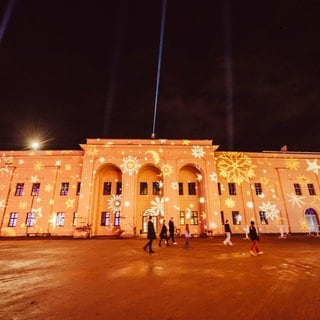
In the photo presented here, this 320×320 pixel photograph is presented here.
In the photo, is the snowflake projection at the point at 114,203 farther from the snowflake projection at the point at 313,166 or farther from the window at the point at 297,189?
the snowflake projection at the point at 313,166

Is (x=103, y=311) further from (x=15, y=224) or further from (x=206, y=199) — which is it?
(x=15, y=224)

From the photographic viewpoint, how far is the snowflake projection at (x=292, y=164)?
88.5 feet

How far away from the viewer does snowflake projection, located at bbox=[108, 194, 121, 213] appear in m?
24.7

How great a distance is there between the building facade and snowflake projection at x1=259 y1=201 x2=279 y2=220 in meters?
0.12

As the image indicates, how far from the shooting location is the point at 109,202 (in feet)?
81.9

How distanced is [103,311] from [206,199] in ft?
68.8

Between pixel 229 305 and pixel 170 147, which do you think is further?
pixel 170 147

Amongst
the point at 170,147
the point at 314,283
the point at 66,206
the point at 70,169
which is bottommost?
the point at 314,283

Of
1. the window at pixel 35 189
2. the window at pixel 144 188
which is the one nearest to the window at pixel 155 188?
the window at pixel 144 188

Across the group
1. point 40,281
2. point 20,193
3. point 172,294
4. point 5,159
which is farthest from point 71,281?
point 5,159

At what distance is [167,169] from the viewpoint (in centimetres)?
2409

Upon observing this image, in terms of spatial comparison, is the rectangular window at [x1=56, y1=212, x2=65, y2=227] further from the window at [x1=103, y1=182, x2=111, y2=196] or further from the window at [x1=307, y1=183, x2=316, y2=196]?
the window at [x1=307, y1=183, x2=316, y2=196]

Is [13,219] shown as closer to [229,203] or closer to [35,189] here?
[35,189]

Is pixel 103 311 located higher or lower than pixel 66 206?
lower
